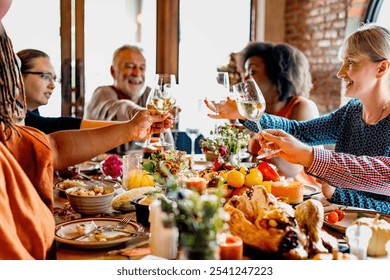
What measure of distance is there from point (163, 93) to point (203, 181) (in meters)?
0.51

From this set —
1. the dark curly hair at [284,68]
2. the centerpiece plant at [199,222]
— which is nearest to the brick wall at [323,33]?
the dark curly hair at [284,68]

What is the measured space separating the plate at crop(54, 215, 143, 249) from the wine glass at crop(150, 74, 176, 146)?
55cm

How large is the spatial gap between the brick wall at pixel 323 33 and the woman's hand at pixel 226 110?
221 centimetres

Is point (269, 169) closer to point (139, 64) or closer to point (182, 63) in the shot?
point (139, 64)

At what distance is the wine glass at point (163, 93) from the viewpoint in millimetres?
1599

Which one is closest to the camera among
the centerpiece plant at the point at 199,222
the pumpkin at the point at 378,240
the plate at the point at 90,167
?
the centerpiece plant at the point at 199,222

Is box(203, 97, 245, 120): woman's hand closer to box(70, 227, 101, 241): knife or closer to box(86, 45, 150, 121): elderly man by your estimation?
box(70, 227, 101, 241): knife

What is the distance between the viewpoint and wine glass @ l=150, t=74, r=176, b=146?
160cm

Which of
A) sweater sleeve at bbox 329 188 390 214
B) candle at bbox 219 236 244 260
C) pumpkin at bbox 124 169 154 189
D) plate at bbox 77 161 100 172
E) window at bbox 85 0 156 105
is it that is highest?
window at bbox 85 0 156 105

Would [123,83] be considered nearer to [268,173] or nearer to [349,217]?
[268,173]

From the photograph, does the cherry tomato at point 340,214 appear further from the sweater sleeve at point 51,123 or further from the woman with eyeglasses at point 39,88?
the sweater sleeve at point 51,123

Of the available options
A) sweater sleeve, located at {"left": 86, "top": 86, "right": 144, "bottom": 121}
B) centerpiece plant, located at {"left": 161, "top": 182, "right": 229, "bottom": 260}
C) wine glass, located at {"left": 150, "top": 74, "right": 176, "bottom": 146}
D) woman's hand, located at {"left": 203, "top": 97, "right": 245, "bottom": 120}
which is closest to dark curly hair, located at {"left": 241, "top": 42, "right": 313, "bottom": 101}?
sweater sleeve, located at {"left": 86, "top": 86, "right": 144, "bottom": 121}

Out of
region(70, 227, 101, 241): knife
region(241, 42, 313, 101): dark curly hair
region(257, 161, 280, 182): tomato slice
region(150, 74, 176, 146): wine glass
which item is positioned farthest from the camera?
region(241, 42, 313, 101): dark curly hair
